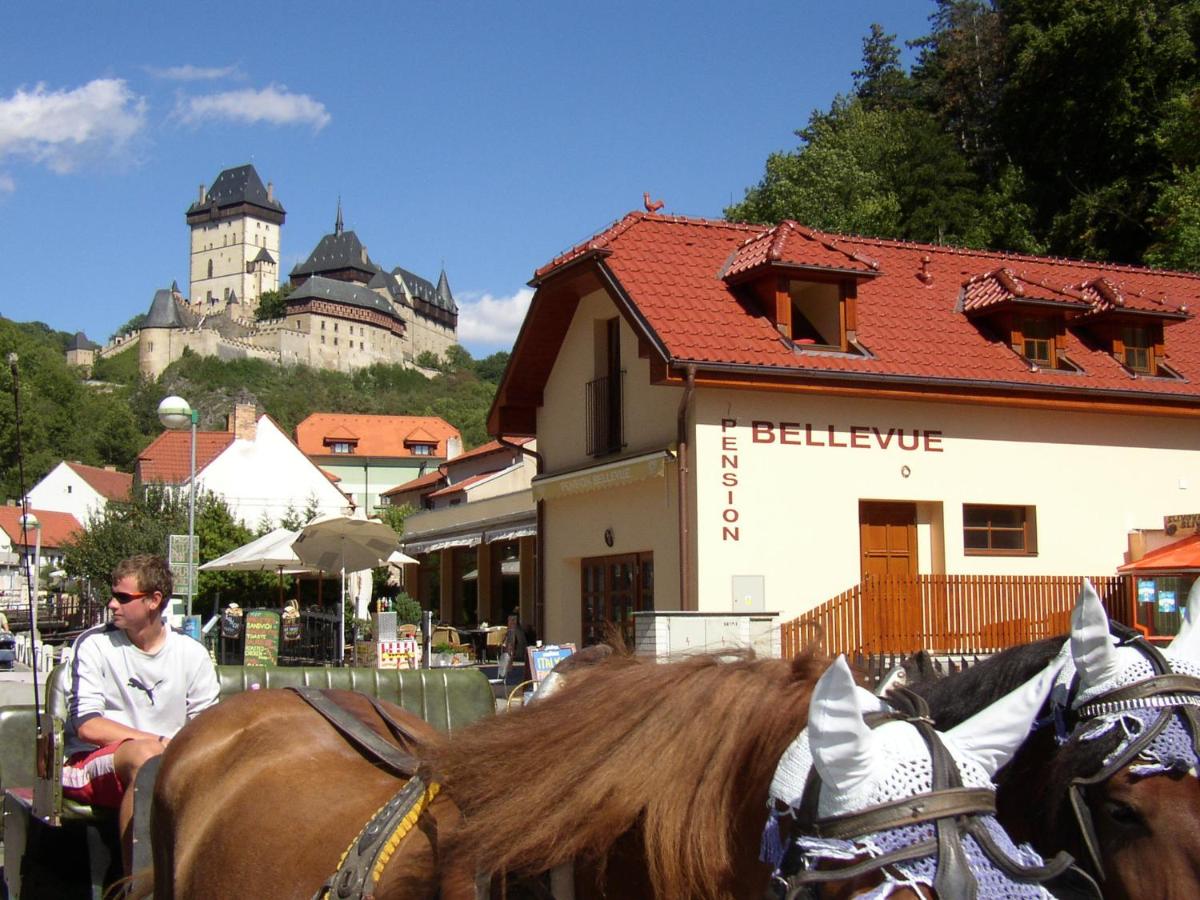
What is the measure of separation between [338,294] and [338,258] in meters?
17.8

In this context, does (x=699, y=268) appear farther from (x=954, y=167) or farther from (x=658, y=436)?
(x=954, y=167)

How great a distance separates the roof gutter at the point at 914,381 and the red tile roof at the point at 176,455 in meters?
43.6

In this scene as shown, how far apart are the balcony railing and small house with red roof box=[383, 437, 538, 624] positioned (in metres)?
2.57

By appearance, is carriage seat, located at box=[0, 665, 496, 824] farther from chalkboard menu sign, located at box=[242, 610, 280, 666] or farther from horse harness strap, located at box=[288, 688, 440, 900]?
chalkboard menu sign, located at box=[242, 610, 280, 666]

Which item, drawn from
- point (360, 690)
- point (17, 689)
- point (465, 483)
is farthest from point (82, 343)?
point (360, 690)

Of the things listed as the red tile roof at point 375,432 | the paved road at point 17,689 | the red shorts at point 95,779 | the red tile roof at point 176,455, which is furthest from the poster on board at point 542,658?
the red tile roof at point 375,432

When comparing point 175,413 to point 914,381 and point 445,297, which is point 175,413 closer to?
point 914,381

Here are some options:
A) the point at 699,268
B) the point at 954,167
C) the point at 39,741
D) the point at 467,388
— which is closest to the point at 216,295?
the point at 467,388

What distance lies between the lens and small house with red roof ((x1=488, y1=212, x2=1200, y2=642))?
56.9 feet

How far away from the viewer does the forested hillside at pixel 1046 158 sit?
37.7 metres

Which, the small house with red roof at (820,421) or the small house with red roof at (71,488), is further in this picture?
the small house with red roof at (71,488)

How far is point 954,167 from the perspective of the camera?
4291 cm

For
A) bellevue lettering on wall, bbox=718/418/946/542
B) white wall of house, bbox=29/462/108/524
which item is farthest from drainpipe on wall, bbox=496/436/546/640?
white wall of house, bbox=29/462/108/524

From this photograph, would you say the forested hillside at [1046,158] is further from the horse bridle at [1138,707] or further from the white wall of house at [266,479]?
the horse bridle at [1138,707]
